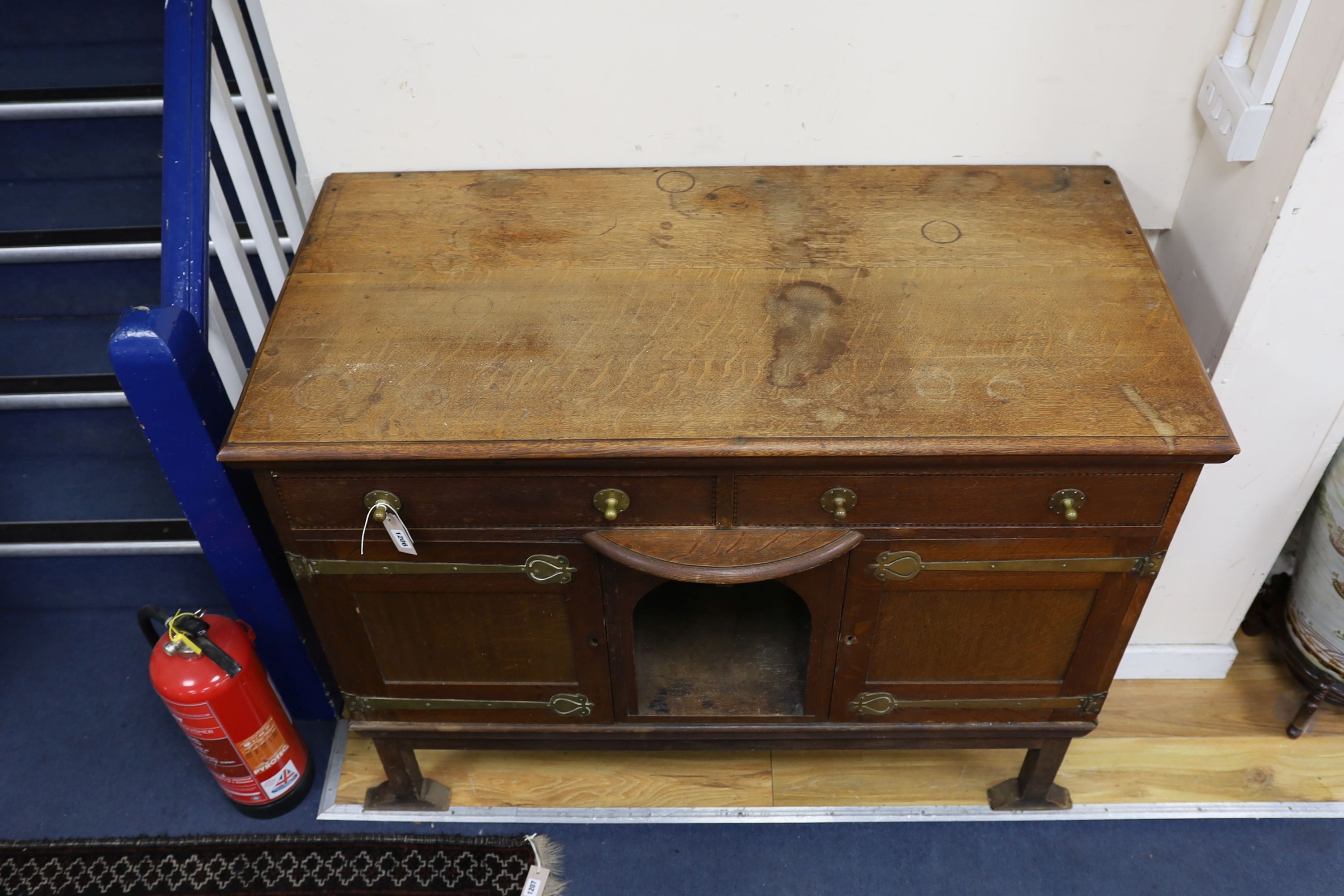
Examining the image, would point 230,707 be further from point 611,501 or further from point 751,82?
point 751,82

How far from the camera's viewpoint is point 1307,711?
2.02 meters

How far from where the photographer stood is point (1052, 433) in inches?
51.8

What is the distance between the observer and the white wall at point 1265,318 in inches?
57.4

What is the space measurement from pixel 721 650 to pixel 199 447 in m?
0.94

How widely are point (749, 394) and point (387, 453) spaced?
19.0 inches

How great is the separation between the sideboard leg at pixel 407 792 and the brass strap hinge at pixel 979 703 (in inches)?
32.7

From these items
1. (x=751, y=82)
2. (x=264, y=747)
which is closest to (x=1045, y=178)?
(x=751, y=82)

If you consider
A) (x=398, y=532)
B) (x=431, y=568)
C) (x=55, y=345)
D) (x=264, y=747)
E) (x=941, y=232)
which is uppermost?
(x=941, y=232)

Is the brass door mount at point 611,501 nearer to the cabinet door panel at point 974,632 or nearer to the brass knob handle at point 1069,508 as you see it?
the cabinet door panel at point 974,632

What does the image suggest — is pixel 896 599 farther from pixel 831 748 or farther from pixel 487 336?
pixel 487 336

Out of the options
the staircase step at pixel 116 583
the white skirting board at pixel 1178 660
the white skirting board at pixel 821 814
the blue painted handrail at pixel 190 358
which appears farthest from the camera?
the staircase step at pixel 116 583

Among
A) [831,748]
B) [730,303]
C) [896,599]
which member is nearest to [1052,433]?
[896,599]

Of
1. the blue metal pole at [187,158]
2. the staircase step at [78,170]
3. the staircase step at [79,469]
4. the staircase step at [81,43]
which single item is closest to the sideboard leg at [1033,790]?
the blue metal pole at [187,158]

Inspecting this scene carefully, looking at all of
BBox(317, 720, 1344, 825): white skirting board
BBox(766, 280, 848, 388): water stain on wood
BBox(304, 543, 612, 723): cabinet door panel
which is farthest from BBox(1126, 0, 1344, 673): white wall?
BBox(304, 543, 612, 723): cabinet door panel
